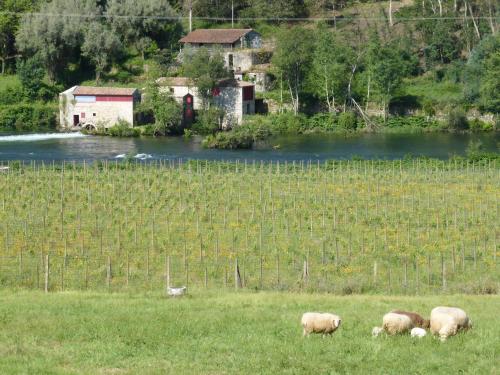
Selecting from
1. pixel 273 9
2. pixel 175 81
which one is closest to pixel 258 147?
pixel 175 81

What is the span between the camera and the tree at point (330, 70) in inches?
3583

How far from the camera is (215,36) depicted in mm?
100938

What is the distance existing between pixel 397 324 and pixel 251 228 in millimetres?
19369

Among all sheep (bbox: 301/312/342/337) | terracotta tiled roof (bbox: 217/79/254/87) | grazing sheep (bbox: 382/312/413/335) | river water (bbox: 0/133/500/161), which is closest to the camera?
grazing sheep (bbox: 382/312/413/335)

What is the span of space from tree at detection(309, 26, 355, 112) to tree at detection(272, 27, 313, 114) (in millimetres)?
820

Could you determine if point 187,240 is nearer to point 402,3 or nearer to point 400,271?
point 400,271

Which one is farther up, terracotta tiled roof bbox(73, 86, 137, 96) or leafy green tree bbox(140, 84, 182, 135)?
terracotta tiled roof bbox(73, 86, 137, 96)

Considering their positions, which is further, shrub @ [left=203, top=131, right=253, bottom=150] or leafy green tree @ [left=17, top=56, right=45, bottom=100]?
leafy green tree @ [left=17, top=56, right=45, bottom=100]

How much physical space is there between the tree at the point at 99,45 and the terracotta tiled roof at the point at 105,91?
6.29 meters

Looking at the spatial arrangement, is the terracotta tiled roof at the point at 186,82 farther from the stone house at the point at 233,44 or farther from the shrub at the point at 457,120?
the shrub at the point at 457,120

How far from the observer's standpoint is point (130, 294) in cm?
2894

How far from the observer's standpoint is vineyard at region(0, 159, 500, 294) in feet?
109

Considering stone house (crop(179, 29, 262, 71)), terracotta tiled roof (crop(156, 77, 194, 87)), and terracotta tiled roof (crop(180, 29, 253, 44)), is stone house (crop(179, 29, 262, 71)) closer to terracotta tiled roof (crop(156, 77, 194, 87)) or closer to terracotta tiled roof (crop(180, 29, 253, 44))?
terracotta tiled roof (crop(180, 29, 253, 44))

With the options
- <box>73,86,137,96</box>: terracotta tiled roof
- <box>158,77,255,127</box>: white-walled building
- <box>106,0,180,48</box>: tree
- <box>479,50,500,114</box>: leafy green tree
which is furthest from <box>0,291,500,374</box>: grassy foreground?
<box>106,0,180,48</box>: tree
